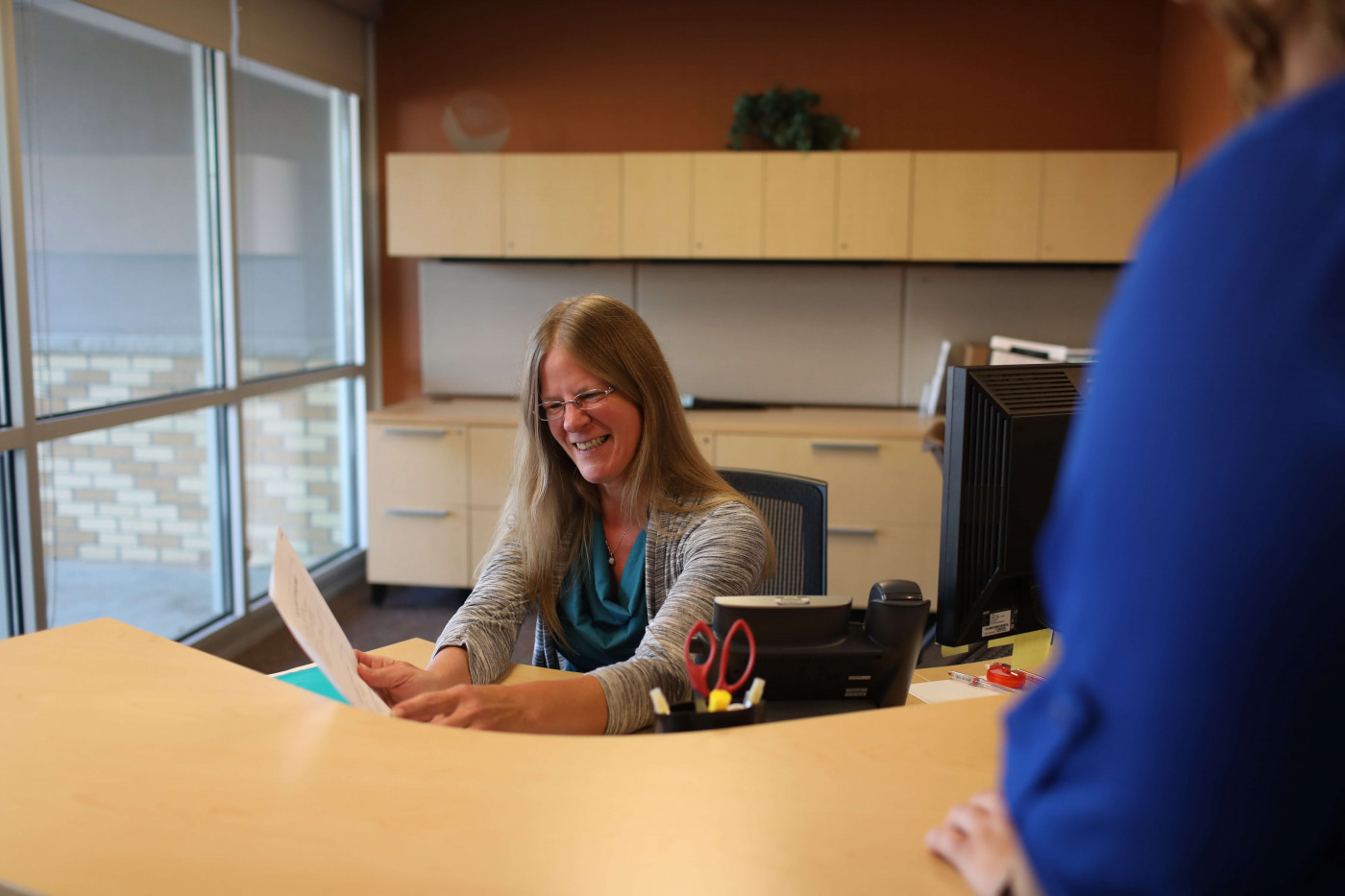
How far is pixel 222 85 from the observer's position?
12.2 feet

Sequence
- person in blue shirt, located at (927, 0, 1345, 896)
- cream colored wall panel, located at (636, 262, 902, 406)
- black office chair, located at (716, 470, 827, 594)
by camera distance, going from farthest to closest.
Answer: cream colored wall panel, located at (636, 262, 902, 406) → black office chair, located at (716, 470, 827, 594) → person in blue shirt, located at (927, 0, 1345, 896)

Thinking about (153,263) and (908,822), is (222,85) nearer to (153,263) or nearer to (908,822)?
(153,263)

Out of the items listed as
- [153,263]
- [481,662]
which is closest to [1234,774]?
[481,662]

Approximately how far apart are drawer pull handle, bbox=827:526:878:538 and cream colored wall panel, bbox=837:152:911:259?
1.11m

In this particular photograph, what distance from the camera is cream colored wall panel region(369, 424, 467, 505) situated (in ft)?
13.8

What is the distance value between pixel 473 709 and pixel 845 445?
2866mm

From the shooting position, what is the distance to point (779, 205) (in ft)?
13.7

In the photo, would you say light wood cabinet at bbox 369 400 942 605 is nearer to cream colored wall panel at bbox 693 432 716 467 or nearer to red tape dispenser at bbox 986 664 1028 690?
cream colored wall panel at bbox 693 432 716 467

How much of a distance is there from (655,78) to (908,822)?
4175mm

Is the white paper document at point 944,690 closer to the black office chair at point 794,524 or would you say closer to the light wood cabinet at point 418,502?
the black office chair at point 794,524

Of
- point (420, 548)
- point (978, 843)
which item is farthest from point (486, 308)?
point (978, 843)

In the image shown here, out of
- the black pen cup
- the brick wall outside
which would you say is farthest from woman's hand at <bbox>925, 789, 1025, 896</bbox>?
the brick wall outside

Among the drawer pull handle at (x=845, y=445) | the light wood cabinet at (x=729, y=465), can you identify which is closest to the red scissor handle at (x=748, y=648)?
the light wood cabinet at (x=729, y=465)

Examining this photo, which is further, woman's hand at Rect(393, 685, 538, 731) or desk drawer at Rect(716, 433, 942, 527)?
desk drawer at Rect(716, 433, 942, 527)
